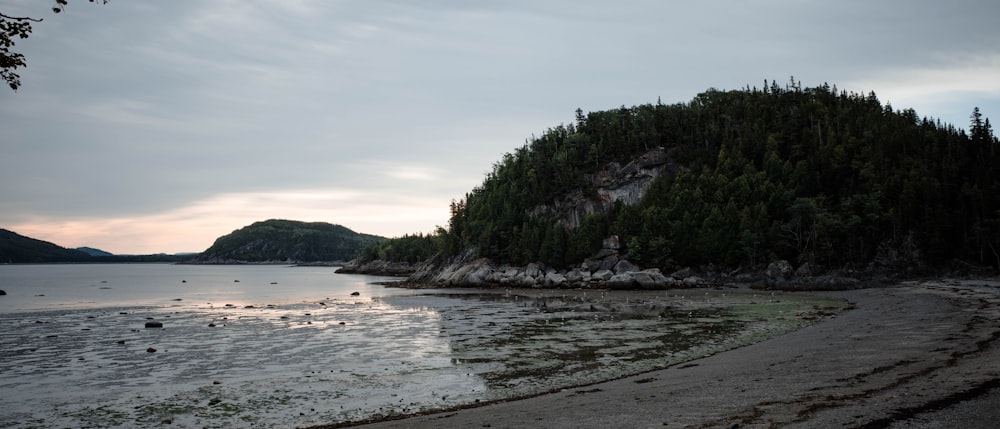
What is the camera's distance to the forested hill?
95.6 m

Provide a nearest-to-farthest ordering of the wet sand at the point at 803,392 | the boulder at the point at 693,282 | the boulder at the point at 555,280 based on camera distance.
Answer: the wet sand at the point at 803,392 < the boulder at the point at 693,282 < the boulder at the point at 555,280

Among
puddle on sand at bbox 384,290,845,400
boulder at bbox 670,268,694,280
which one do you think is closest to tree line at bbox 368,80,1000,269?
boulder at bbox 670,268,694,280

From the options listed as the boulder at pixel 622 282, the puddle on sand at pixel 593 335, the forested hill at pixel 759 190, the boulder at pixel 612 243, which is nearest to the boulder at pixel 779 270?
the forested hill at pixel 759 190

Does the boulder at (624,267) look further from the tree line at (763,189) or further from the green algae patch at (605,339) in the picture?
the green algae patch at (605,339)

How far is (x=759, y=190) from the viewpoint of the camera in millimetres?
118125

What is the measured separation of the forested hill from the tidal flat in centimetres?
5728

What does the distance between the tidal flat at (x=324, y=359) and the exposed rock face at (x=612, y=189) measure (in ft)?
285

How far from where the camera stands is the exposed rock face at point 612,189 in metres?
139

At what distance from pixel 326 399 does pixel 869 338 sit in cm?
2511

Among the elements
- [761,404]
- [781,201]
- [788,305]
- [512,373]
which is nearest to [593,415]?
[761,404]

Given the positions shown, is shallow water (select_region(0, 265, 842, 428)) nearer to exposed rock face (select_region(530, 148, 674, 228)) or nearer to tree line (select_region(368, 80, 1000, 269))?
tree line (select_region(368, 80, 1000, 269))

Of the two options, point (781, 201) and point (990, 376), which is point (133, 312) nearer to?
point (990, 376)

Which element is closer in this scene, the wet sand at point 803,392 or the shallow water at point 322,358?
the wet sand at point 803,392

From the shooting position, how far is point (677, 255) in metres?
112
